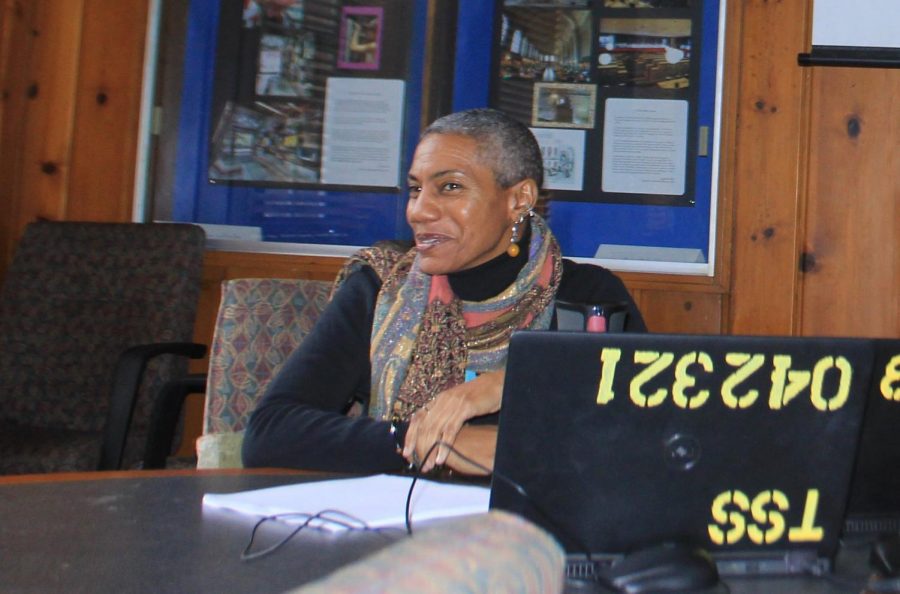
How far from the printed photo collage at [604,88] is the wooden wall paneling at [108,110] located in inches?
45.1

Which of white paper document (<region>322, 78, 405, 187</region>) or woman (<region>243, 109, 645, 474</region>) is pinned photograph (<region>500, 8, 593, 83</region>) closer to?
white paper document (<region>322, 78, 405, 187</region>)

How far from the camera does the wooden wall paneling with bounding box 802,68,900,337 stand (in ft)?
9.51

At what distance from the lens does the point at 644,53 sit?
9.61 ft

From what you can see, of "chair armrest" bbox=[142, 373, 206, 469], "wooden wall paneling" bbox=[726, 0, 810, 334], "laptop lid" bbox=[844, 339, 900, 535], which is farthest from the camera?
"wooden wall paneling" bbox=[726, 0, 810, 334]

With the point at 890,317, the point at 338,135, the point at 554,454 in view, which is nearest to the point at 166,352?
the point at 338,135

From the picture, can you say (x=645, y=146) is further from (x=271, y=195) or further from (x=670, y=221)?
(x=271, y=195)

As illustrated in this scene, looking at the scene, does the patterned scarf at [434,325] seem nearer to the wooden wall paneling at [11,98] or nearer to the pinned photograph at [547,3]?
the pinned photograph at [547,3]

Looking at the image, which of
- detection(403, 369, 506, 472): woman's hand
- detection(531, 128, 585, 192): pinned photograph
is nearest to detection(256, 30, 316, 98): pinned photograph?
detection(531, 128, 585, 192): pinned photograph

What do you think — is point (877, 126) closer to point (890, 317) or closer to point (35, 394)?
point (890, 317)

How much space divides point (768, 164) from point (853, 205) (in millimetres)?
291

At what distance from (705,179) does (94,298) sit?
176cm

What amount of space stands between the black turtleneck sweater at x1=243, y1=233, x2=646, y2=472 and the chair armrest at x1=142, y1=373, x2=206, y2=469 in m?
0.43

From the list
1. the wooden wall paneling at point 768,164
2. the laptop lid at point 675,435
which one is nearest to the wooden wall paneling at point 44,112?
the wooden wall paneling at point 768,164

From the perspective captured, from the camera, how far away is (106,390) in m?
2.60
